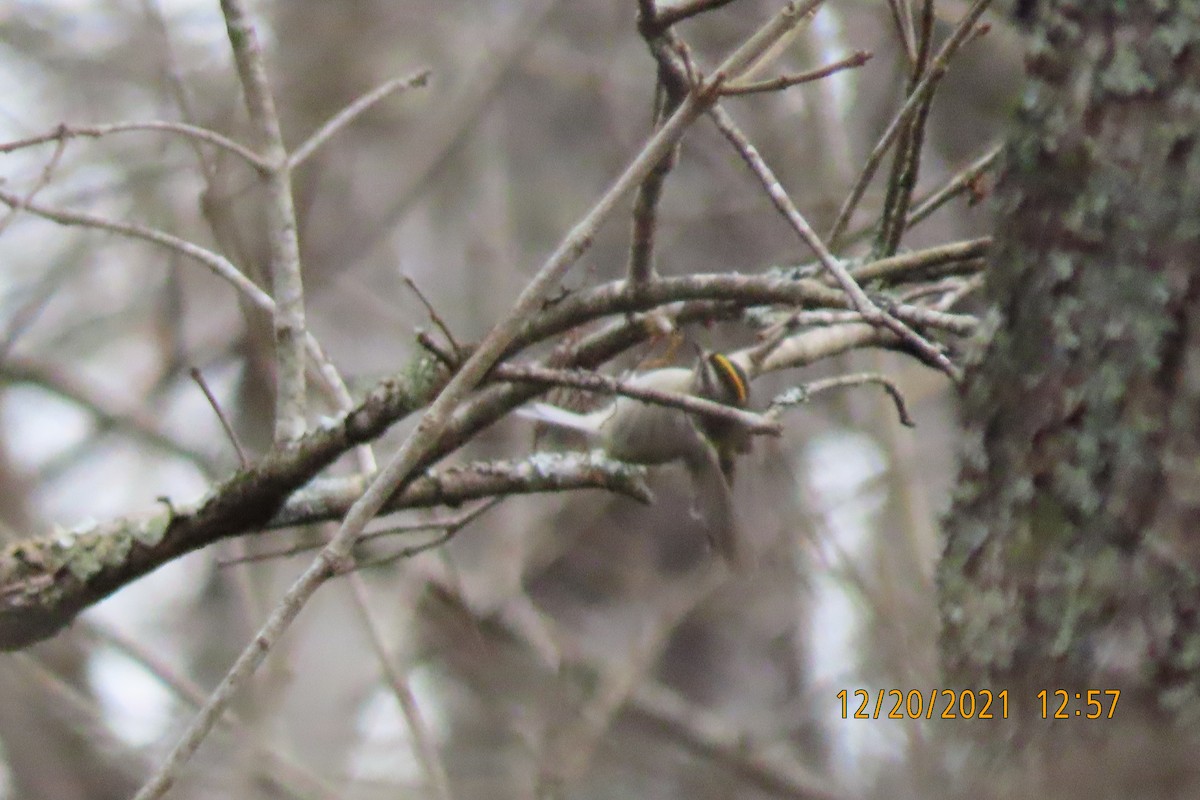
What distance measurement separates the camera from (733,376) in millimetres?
2611

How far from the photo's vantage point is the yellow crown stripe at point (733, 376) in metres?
2.61

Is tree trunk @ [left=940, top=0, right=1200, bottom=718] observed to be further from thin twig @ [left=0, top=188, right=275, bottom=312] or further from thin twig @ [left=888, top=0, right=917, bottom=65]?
thin twig @ [left=0, top=188, right=275, bottom=312]

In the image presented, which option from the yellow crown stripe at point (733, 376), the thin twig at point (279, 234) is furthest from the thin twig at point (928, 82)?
the thin twig at point (279, 234)

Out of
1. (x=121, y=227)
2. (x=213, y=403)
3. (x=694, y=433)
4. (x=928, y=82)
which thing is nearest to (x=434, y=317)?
(x=213, y=403)

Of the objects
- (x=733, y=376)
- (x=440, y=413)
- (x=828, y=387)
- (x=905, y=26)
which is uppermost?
(x=905, y=26)

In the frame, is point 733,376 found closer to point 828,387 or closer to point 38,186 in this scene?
point 828,387

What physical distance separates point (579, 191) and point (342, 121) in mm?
2913

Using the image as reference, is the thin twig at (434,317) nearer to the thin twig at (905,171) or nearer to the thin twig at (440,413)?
the thin twig at (440,413)

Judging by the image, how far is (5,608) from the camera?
1.95 m

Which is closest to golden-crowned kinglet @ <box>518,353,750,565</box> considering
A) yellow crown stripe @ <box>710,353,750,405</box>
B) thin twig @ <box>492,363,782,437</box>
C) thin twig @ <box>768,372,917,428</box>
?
yellow crown stripe @ <box>710,353,750,405</box>
